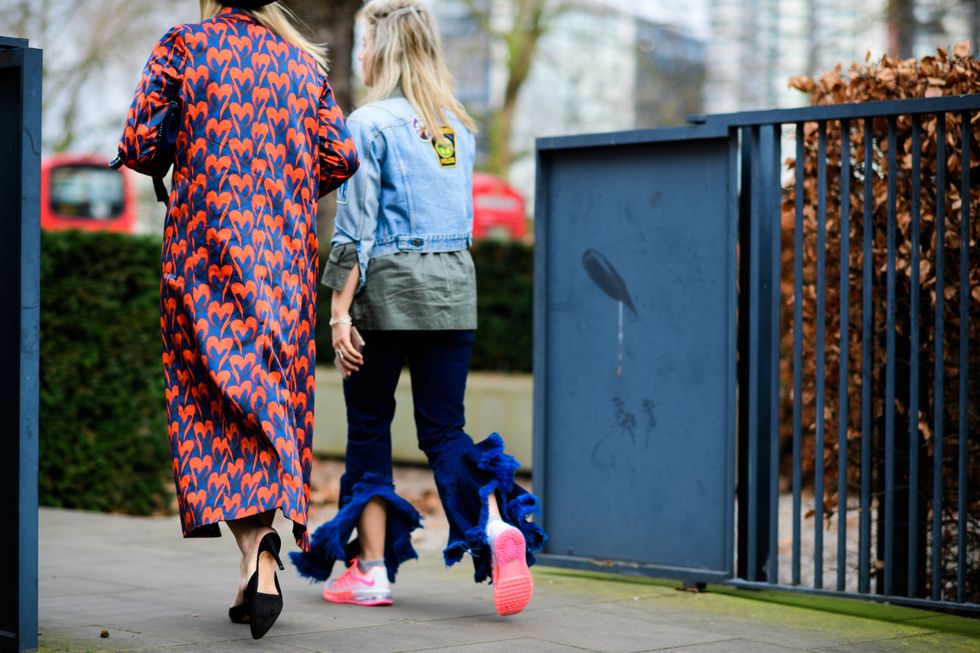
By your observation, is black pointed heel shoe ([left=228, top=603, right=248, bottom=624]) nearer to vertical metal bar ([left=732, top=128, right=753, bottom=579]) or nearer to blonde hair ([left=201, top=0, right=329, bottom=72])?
blonde hair ([left=201, top=0, right=329, bottom=72])

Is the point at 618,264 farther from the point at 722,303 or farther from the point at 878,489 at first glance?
the point at 878,489

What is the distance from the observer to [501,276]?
1148 centimetres

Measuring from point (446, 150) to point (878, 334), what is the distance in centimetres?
158

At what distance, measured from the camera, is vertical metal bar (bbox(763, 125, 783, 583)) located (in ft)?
15.3

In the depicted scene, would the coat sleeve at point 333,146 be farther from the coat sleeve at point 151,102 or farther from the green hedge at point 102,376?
the green hedge at point 102,376

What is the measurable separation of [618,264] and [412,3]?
1206 mm

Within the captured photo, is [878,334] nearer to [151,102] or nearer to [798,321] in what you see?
[798,321]

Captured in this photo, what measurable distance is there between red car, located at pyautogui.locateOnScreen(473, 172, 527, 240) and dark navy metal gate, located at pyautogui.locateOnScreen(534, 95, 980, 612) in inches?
889

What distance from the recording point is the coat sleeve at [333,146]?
13.3ft

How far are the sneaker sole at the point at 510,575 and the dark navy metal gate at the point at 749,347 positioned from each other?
895 millimetres

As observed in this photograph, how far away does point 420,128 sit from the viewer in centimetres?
444

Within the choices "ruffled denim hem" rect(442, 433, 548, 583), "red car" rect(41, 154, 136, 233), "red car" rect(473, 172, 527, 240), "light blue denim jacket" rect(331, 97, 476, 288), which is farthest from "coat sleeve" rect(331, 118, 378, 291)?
"red car" rect(473, 172, 527, 240)

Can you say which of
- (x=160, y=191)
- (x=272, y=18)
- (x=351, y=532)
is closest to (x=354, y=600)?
(x=351, y=532)

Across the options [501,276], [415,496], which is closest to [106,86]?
[501,276]
